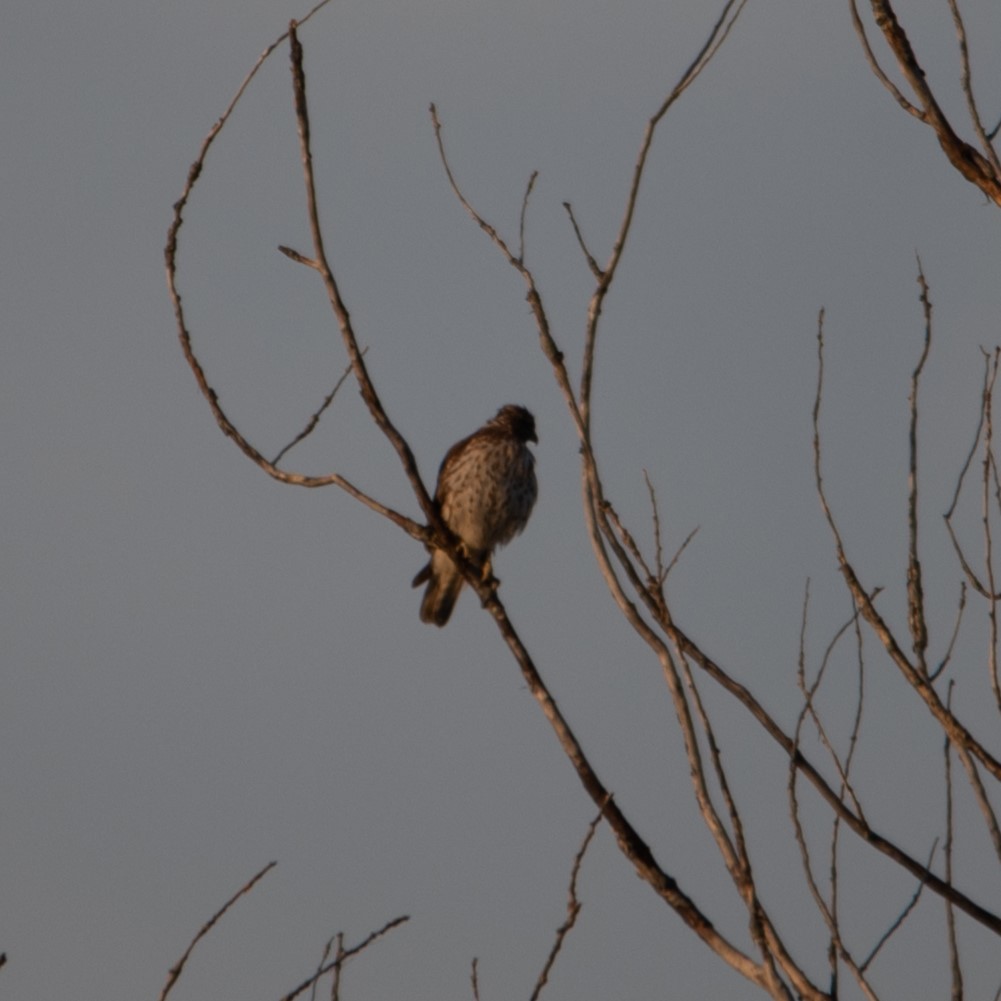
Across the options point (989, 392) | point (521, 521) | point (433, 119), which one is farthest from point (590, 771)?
point (521, 521)

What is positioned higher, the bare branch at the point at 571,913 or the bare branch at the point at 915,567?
the bare branch at the point at 915,567

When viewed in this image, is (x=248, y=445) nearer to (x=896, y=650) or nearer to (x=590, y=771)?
(x=590, y=771)

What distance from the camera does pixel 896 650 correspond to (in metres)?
4.48

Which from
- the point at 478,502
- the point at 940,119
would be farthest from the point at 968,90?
the point at 478,502

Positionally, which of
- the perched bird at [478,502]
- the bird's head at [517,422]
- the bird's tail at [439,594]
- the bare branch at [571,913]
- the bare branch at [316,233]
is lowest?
the bare branch at [571,913]

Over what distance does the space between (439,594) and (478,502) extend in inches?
25.8

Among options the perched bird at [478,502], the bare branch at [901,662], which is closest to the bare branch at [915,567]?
the bare branch at [901,662]

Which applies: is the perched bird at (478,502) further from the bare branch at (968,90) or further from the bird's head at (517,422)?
the bare branch at (968,90)

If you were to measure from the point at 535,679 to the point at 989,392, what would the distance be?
5.65 ft

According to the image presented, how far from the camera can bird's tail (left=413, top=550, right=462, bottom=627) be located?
9.65m

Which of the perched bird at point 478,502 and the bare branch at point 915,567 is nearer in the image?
the bare branch at point 915,567

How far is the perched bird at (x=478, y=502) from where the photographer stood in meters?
9.49

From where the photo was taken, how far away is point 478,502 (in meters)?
9.48

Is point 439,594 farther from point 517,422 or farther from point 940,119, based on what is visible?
point 940,119
